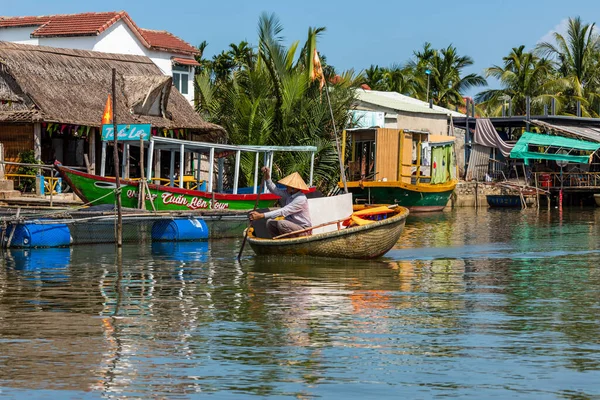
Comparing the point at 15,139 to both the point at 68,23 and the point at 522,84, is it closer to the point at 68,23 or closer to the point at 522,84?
the point at 68,23

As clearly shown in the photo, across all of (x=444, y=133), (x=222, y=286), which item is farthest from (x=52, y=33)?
(x=222, y=286)

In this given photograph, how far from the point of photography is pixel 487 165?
4947 centimetres

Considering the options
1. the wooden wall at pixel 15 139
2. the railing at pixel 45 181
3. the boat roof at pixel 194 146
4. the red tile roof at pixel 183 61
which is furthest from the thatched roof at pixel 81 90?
the red tile roof at pixel 183 61

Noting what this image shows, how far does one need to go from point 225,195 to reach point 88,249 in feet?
15.2

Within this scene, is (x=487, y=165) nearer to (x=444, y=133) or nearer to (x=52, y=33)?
(x=444, y=133)

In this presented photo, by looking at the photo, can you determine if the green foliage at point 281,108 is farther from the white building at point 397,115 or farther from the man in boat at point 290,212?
the man in boat at point 290,212

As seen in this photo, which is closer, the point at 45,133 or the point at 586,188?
the point at 45,133

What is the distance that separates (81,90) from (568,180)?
968 inches

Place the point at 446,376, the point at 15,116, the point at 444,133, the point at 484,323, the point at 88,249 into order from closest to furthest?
1. the point at 446,376
2. the point at 484,323
3. the point at 88,249
4. the point at 15,116
5. the point at 444,133

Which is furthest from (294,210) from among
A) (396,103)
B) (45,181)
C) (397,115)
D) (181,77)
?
Answer: (396,103)

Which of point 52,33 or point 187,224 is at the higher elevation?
point 52,33

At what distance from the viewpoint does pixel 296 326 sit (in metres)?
11.3

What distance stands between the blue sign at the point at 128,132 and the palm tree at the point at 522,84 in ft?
110

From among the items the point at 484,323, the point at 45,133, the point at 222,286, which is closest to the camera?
the point at 484,323
